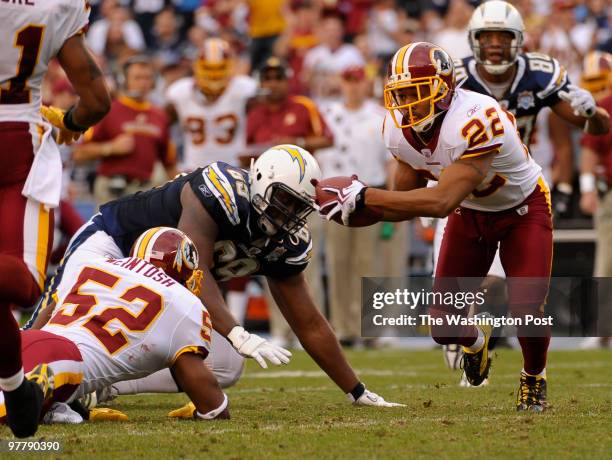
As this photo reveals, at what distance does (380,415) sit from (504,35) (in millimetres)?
2524

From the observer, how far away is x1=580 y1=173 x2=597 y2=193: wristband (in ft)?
31.0

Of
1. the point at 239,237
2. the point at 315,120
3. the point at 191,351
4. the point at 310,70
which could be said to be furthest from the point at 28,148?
the point at 310,70

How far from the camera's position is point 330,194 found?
4.88 m

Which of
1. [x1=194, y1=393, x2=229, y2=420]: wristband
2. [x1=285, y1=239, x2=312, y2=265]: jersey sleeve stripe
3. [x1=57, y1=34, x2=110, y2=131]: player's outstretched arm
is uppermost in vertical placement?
[x1=57, y1=34, x2=110, y2=131]: player's outstretched arm

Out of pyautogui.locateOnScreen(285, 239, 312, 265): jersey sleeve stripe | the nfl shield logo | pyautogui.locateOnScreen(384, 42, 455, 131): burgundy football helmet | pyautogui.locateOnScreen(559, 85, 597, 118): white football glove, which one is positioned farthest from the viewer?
the nfl shield logo

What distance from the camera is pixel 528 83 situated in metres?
6.68

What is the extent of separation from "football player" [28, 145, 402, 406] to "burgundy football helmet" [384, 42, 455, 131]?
18.0 inches

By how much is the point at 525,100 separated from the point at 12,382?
3.68 meters

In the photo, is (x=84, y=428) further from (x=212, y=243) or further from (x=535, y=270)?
(x=535, y=270)

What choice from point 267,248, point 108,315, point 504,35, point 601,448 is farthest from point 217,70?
point 601,448

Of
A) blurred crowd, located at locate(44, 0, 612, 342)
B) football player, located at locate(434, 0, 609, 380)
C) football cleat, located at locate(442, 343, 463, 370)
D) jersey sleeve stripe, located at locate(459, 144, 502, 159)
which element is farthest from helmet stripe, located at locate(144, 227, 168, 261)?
blurred crowd, located at locate(44, 0, 612, 342)

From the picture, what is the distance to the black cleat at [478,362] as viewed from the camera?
5812 mm

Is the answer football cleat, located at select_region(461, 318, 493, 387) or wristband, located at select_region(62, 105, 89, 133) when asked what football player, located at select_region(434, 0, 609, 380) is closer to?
football cleat, located at select_region(461, 318, 493, 387)

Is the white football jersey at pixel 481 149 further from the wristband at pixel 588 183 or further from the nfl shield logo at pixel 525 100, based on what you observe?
the wristband at pixel 588 183
